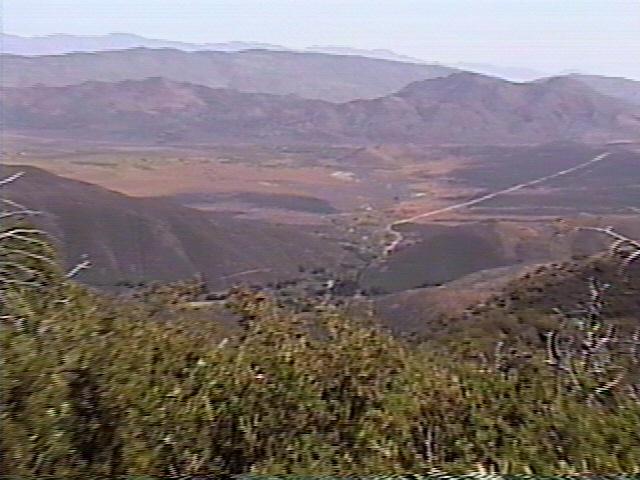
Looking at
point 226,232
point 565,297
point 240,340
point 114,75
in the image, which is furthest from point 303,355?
point 114,75

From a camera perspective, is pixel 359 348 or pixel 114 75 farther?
pixel 114 75

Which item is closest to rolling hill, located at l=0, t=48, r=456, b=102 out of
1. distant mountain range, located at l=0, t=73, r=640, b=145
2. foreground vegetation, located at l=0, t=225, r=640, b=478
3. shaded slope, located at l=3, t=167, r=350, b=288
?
distant mountain range, located at l=0, t=73, r=640, b=145

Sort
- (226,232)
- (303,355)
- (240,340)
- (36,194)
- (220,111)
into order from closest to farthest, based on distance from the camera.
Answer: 1. (303,355)
2. (240,340)
3. (36,194)
4. (226,232)
5. (220,111)

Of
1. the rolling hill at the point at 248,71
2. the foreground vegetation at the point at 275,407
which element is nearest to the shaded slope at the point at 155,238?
the foreground vegetation at the point at 275,407

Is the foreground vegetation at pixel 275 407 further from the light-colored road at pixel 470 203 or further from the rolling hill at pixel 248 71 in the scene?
the rolling hill at pixel 248 71

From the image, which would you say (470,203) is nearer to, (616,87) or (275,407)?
(275,407)

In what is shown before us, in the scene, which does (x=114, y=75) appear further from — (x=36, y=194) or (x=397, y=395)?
(x=397, y=395)

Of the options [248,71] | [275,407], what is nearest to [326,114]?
[248,71]
